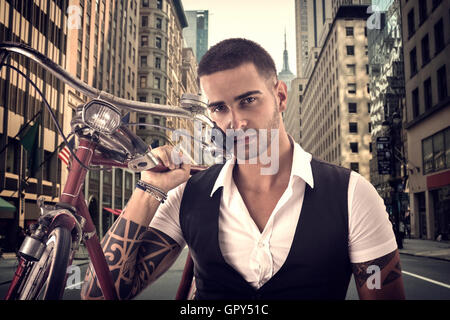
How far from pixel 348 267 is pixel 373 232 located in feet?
0.62

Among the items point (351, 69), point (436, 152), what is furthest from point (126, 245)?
point (351, 69)

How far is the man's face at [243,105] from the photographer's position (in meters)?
1.90

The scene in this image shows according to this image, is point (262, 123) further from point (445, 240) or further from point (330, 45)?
point (330, 45)

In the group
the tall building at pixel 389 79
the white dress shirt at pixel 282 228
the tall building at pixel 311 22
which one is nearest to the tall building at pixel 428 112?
the tall building at pixel 389 79

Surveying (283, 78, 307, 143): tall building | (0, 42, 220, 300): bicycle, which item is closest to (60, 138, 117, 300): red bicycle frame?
(0, 42, 220, 300): bicycle

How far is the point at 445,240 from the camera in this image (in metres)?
25.6

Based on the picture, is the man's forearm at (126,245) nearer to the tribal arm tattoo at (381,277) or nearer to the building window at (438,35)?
the tribal arm tattoo at (381,277)

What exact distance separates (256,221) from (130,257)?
614mm

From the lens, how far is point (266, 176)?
2150 mm

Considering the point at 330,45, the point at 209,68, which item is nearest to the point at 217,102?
the point at 209,68

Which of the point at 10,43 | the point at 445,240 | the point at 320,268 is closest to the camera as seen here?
the point at 10,43

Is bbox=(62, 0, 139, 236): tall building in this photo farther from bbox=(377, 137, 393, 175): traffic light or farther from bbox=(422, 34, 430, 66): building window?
bbox=(422, 34, 430, 66): building window

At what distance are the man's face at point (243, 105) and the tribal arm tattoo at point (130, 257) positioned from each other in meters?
0.59

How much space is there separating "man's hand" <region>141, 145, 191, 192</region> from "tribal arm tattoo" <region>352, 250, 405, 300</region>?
2.83ft
